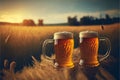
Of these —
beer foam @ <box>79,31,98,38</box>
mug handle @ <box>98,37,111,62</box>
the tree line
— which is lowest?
mug handle @ <box>98,37,111,62</box>

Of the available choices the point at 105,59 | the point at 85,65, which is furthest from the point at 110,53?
the point at 85,65

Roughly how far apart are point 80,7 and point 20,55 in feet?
1.53

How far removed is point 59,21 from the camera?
1.77 metres

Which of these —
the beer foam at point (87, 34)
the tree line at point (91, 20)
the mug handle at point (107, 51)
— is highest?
the tree line at point (91, 20)

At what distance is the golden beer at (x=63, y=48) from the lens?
171 centimetres

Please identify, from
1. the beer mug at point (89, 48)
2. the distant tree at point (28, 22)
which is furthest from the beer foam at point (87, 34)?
the distant tree at point (28, 22)

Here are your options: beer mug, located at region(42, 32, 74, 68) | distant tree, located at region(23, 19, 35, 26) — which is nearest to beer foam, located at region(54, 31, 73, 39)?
beer mug, located at region(42, 32, 74, 68)

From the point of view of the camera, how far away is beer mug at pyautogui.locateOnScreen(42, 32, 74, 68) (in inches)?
67.1

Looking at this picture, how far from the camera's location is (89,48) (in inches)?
67.4

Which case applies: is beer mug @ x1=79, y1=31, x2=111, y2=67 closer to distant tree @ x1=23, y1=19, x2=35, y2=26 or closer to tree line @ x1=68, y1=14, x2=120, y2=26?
tree line @ x1=68, y1=14, x2=120, y2=26

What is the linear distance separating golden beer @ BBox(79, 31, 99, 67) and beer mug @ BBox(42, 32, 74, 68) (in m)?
0.07

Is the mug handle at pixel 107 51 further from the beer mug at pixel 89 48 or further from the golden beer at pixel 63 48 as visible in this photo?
the golden beer at pixel 63 48

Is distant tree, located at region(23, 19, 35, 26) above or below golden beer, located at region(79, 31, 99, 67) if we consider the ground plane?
above

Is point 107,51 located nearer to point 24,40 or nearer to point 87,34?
point 87,34
